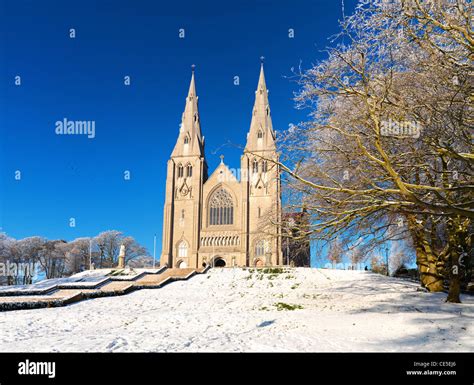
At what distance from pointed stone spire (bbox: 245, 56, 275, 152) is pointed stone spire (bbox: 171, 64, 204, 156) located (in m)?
8.17

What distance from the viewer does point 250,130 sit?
59.9 meters

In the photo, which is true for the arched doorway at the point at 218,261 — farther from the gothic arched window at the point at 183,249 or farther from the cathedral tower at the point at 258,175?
the gothic arched window at the point at 183,249

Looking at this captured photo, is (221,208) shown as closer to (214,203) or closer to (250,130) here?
(214,203)

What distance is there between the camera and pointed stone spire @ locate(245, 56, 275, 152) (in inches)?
2304

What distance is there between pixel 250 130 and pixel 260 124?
177cm

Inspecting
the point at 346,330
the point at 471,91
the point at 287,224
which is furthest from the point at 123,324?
the point at 471,91

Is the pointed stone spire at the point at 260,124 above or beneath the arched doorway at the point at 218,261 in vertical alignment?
above

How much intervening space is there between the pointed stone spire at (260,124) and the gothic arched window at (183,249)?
54.9ft

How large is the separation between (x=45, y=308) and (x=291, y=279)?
56.8 ft

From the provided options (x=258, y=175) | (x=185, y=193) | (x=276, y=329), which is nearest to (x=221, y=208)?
(x=185, y=193)

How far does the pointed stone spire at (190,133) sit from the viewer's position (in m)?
61.2
